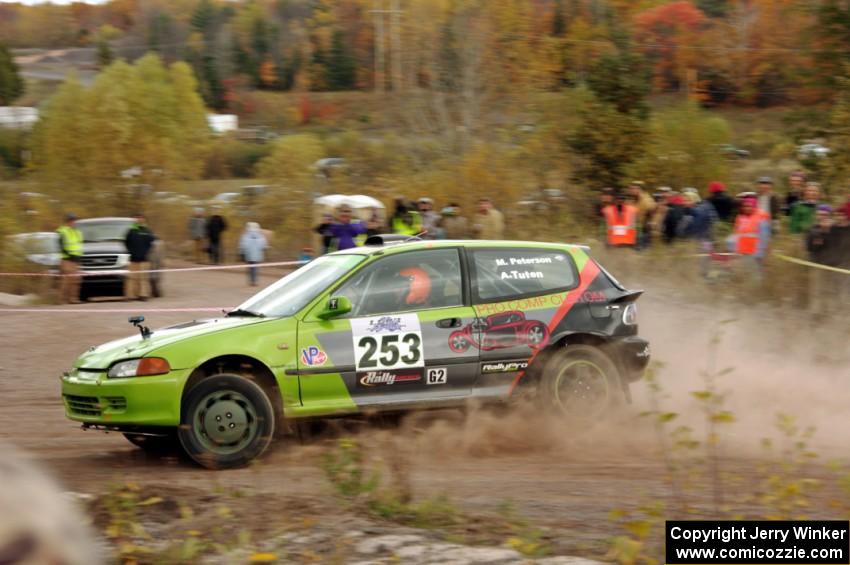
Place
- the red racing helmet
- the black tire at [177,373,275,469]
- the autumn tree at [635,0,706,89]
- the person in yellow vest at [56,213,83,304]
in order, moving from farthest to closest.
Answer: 1. the autumn tree at [635,0,706,89]
2. the person in yellow vest at [56,213,83,304]
3. the red racing helmet
4. the black tire at [177,373,275,469]

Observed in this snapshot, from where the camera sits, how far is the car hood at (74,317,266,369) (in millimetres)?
8195

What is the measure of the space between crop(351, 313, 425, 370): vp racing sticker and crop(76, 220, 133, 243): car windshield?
14438 mm

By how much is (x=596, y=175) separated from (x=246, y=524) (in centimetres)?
2383

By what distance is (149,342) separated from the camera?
8.35 metres

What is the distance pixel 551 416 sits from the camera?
9086 mm

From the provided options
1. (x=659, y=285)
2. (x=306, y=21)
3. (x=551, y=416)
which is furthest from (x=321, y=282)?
(x=306, y=21)

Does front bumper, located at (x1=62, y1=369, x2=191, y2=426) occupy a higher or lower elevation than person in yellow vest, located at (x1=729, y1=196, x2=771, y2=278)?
lower

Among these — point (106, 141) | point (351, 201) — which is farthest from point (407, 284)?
point (106, 141)

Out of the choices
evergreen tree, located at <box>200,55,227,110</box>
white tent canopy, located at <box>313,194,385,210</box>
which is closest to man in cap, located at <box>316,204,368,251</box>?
white tent canopy, located at <box>313,194,385,210</box>

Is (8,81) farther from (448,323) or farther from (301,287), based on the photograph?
(448,323)

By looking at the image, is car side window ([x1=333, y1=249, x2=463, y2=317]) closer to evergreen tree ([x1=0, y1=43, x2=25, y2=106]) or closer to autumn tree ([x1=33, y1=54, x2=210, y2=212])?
autumn tree ([x1=33, y1=54, x2=210, y2=212])

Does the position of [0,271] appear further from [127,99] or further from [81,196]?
[127,99]

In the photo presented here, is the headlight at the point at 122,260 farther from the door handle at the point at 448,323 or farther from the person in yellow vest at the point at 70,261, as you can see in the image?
the door handle at the point at 448,323

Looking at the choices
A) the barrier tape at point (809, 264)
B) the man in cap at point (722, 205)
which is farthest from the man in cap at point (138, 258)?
the barrier tape at point (809, 264)
